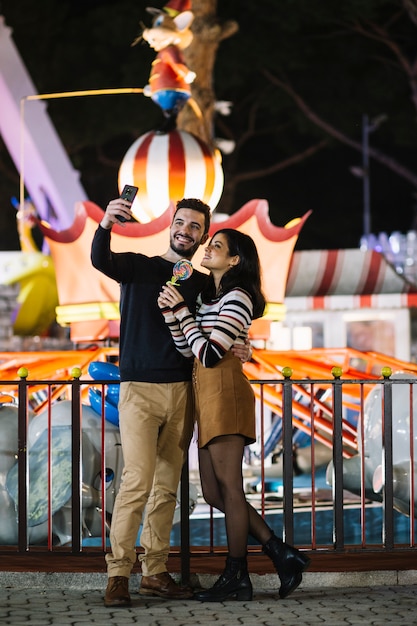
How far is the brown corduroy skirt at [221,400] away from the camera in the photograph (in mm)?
4684

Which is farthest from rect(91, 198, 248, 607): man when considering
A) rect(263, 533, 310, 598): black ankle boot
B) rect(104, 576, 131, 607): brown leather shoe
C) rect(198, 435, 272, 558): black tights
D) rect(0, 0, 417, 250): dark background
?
rect(0, 0, 417, 250): dark background

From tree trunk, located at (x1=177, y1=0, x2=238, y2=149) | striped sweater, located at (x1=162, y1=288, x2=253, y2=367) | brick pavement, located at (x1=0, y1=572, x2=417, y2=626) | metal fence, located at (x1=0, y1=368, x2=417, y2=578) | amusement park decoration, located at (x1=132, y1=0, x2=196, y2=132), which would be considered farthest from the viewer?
tree trunk, located at (x1=177, y1=0, x2=238, y2=149)

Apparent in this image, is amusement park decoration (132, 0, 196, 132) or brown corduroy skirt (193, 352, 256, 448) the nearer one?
brown corduroy skirt (193, 352, 256, 448)

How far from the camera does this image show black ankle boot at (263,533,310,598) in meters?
4.78

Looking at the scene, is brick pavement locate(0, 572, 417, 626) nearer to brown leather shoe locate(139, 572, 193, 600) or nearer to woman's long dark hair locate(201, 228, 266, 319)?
brown leather shoe locate(139, 572, 193, 600)

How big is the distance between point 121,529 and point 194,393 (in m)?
0.69

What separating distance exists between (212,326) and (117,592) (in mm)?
1245

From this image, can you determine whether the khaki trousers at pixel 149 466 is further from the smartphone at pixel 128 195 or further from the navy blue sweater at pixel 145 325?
the smartphone at pixel 128 195

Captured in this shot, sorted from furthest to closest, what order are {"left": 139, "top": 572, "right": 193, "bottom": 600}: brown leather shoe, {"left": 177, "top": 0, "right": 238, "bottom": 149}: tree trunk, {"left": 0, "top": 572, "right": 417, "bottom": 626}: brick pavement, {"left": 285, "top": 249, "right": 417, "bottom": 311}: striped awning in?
1. {"left": 285, "top": 249, "right": 417, "bottom": 311}: striped awning
2. {"left": 177, "top": 0, "right": 238, "bottom": 149}: tree trunk
3. {"left": 139, "top": 572, "right": 193, "bottom": 600}: brown leather shoe
4. {"left": 0, "top": 572, "right": 417, "bottom": 626}: brick pavement

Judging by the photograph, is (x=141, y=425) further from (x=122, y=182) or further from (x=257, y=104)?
(x=257, y=104)

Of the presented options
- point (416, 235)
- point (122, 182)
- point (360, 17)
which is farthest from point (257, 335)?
point (360, 17)

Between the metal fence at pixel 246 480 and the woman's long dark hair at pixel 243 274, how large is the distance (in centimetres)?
77

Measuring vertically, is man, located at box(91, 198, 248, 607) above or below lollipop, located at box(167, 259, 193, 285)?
below

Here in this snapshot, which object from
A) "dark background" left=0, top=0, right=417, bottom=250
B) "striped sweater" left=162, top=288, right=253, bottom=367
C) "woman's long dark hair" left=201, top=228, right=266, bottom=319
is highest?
"dark background" left=0, top=0, right=417, bottom=250
